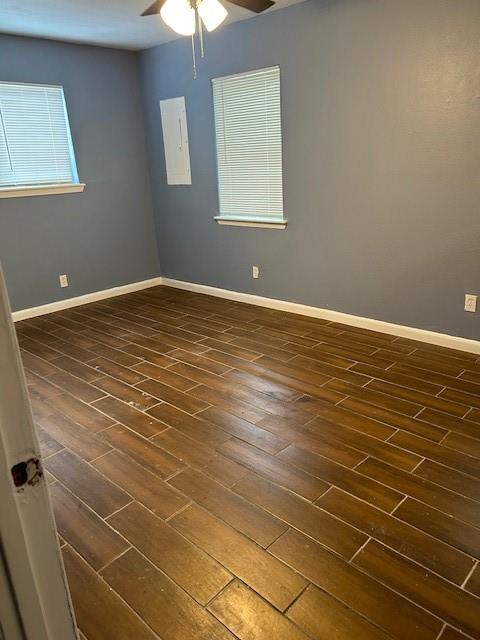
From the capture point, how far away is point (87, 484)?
2102 mm

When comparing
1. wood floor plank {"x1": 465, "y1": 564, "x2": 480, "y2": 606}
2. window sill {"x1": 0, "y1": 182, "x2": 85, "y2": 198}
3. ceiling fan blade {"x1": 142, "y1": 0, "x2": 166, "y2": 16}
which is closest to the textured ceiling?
ceiling fan blade {"x1": 142, "y1": 0, "x2": 166, "y2": 16}

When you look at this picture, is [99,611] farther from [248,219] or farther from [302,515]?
[248,219]

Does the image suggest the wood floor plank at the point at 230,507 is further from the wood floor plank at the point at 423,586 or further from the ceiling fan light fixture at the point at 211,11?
the ceiling fan light fixture at the point at 211,11

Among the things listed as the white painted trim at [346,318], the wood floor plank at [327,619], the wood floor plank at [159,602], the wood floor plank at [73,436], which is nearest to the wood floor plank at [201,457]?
the wood floor plank at [73,436]

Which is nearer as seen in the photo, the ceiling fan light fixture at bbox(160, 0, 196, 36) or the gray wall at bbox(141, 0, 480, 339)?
the ceiling fan light fixture at bbox(160, 0, 196, 36)

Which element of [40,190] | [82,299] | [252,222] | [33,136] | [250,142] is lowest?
[82,299]

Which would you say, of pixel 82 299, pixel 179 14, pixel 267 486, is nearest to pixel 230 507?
pixel 267 486

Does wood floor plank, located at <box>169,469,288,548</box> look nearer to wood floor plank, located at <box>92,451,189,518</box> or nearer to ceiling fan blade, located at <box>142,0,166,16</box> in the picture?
wood floor plank, located at <box>92,451,189,518</box>

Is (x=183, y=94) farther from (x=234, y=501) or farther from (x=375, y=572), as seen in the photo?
(x=375, y=572)

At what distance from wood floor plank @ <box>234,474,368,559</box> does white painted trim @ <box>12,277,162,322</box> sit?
2966 mm

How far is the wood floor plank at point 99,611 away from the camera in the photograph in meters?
1.42

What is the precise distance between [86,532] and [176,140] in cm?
393

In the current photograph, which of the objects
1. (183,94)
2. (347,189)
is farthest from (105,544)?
(183,94)

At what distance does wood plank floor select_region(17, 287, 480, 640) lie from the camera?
4.87 ft
